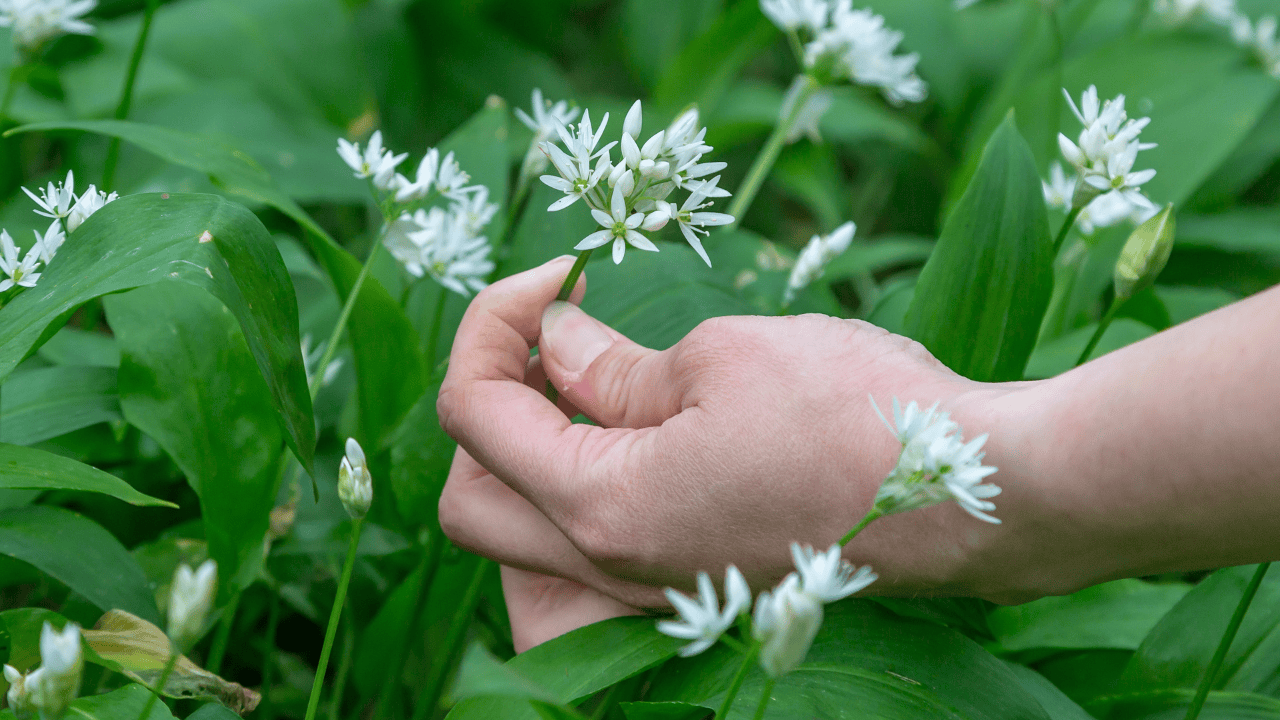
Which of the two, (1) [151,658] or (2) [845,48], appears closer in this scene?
(1) [151,658]

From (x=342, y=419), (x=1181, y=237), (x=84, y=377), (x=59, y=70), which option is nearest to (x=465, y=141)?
(x=342, y=419)

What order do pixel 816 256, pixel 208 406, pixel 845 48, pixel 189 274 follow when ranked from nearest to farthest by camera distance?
pixel 189 274 < pixel 208 406 < pixel 816 256 < pixel 845 48

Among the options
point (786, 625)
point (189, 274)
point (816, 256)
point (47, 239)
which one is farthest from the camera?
point (816, 256)

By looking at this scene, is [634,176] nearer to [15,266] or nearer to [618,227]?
[618,227]

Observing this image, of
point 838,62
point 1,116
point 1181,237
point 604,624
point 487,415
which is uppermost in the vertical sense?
point 838,62

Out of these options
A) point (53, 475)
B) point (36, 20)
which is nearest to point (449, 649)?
point (53, 475)

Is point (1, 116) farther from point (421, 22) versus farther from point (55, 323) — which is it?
point (421, 22)

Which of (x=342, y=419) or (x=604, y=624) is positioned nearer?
(x=604, y=624)
